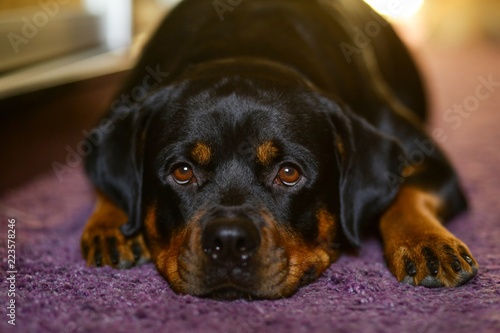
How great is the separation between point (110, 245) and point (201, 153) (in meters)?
0.50

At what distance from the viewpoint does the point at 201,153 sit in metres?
1.98

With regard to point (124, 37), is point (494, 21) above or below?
above

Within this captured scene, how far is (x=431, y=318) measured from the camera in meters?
1.54

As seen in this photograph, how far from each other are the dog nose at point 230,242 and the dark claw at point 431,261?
1.84 feet

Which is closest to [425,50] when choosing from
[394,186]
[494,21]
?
[494,21]

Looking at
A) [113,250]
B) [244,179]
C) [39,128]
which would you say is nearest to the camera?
[244,179]

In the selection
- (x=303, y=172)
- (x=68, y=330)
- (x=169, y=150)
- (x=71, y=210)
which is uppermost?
(x=303, y=172)

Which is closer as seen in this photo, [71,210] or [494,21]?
[71,210]

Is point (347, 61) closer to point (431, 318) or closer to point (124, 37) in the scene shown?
point (431, 318)

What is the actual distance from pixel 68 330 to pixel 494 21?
10.8 meters

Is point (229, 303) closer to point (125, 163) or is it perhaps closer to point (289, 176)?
point (289, 176)

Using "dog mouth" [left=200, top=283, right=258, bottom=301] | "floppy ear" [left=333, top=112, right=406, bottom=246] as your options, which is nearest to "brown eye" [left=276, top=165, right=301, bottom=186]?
"floppy ear" [left=333, top=112, right=406, bottom=246]

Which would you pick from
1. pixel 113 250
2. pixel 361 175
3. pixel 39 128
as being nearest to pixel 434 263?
pixel 361 175

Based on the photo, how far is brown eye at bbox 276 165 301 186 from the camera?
6.55ft
